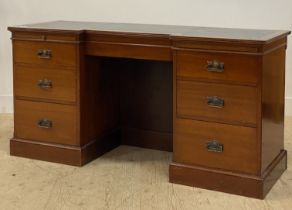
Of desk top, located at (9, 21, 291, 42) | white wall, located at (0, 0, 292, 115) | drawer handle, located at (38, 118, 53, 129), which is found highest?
white wall, located at (0, 0, 292, 115)

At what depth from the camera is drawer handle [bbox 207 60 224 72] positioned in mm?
2500

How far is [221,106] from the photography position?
255 centimetres

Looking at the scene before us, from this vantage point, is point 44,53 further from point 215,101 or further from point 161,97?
point 215,101

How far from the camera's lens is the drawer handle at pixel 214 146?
102 inches

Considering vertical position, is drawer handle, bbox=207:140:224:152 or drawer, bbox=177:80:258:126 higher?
drawer, bbox=177:80:258:126

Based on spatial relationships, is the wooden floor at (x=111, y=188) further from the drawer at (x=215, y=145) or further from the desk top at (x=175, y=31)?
the desk top at (x=175, y=31)

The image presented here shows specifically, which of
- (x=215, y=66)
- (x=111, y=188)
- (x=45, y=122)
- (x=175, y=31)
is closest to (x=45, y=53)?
(x=45, y=122)

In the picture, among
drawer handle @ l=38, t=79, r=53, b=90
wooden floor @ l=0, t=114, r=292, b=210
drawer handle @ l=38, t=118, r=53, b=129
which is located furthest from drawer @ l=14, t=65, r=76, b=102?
wooden floor @ l=0, t=114, r=292, b=210

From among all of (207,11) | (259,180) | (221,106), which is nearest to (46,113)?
(221,106)

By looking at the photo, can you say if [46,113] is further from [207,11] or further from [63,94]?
[207,11]

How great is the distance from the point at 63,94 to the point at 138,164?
587 mm

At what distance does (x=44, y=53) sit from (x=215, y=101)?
105 centimetres

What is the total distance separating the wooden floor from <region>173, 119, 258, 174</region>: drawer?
0.15m

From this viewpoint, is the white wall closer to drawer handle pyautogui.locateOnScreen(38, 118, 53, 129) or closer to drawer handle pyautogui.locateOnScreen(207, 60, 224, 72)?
drawer handle pyautogui.locateOnScreen(38, 118, 53, 129)
